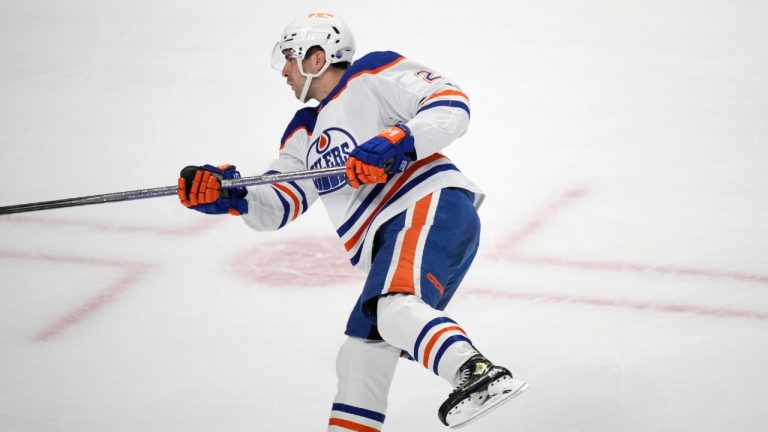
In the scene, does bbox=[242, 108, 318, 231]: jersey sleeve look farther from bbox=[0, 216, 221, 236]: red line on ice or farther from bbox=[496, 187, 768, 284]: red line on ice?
bbox=[0, 216, 221, 236]: red line on ice

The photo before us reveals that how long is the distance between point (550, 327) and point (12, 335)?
68.1 inches

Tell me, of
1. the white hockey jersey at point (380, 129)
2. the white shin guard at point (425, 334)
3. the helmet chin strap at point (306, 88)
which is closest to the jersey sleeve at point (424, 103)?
the white hockey jersey at point (380, 129)

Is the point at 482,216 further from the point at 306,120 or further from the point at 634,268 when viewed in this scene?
the point at 306,120

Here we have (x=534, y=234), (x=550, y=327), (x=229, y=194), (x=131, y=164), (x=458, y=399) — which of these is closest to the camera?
(x=458, y=399)

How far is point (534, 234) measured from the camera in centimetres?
445

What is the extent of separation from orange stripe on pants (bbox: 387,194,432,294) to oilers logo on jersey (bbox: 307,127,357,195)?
0.28 metres

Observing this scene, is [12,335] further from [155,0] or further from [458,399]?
[155,0]

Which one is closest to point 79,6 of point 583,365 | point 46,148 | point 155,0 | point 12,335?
point 155,0

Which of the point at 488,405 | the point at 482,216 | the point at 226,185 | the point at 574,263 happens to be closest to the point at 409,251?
the point at 488,405

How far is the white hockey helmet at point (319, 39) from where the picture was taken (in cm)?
327

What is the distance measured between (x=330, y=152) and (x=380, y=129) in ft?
0.49

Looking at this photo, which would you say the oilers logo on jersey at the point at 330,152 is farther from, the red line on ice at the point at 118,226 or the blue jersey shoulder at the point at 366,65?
the red line on ice at the point at 118,226

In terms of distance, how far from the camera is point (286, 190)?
347cm

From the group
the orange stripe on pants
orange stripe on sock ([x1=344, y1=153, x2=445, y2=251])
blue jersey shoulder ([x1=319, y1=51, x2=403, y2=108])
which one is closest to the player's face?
blue jersey shoulder ([x1=319, y1=51, x2=403, y2=108])
